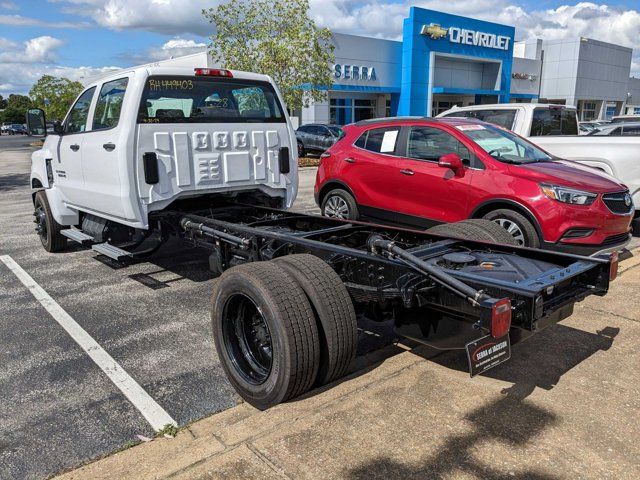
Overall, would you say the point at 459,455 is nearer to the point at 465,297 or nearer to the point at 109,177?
the point at 465,297

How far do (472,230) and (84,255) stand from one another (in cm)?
537

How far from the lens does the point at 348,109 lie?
33562mm

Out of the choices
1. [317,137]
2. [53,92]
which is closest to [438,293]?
[317,137]

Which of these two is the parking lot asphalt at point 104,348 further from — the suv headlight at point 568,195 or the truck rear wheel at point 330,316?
the suv headlight at point 568,195

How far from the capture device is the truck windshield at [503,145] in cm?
662

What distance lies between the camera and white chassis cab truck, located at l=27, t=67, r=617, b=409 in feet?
10.3

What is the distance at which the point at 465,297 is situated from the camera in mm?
2896

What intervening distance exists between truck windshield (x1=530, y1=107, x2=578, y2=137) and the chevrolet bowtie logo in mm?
25399

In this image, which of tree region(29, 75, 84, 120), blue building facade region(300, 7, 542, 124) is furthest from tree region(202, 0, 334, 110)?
tree region(29, 75, 84, 120)

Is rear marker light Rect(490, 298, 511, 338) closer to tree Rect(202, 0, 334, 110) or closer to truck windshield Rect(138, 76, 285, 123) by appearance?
truck windshield Rect(138, 76, 285, 123)

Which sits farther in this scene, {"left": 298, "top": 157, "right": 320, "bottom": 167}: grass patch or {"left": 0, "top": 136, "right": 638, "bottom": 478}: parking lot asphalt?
{"left": 298, "top": 157, "right": 320, "bottom": 167}: grass patch

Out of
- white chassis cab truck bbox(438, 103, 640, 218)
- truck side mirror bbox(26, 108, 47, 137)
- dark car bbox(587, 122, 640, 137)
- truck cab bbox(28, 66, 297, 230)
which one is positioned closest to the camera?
truck cab bbox(28, 66, 297, 230)

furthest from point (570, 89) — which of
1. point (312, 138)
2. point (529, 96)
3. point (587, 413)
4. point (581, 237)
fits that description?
point (587, 413)

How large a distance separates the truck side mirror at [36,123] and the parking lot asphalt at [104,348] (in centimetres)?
168
